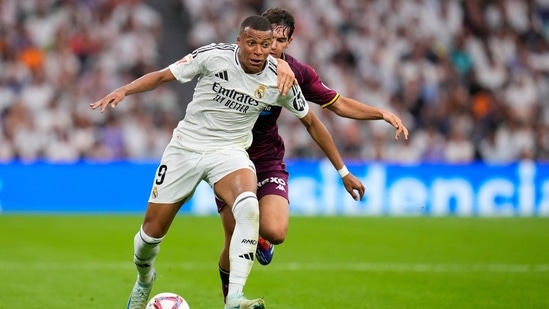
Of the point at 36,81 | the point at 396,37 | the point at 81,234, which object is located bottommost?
the point at 81,234

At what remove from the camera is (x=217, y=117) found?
25.2 ft

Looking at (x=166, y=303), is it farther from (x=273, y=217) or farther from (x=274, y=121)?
(x=274, y=121)

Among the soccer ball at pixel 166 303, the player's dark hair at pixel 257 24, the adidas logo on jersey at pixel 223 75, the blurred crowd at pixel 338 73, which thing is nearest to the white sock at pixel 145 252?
the soccer ball at pixel 166 303

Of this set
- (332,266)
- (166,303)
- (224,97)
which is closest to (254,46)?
(224,97)

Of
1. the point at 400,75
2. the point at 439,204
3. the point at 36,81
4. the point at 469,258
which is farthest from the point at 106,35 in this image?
the point at 469,258

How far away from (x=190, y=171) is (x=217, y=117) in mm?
469

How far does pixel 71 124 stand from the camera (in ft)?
64.0

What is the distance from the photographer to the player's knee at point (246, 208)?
719cm

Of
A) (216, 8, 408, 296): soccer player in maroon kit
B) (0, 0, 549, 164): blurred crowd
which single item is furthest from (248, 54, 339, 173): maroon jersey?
(0, 0, 549, 164): blurred crowd

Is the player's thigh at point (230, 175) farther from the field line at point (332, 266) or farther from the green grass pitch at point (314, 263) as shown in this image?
the field line at point (332, 266)

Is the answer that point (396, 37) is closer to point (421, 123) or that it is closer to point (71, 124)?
point (421, 123)

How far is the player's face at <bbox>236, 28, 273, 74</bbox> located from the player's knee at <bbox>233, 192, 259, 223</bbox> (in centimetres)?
103

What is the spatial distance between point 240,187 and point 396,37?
617 inches

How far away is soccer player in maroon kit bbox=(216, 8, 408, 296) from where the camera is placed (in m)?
7.92
